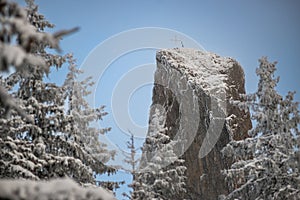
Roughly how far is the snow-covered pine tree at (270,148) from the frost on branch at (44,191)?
339 inches

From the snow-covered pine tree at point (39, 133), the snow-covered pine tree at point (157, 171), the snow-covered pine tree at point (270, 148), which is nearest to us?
the snow-covered pine tree at point (39, 133)

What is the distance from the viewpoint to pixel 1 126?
999cm

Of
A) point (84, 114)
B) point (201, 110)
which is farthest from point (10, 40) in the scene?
point (201, 110)

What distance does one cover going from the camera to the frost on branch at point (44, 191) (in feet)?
9.91

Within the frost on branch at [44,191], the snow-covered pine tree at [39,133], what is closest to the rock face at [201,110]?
the snow-covered pine tree at [39,133]

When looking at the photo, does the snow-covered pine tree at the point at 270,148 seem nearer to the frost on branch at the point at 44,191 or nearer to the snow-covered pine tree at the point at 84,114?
the snow-covered pine tree at the point at 84,114

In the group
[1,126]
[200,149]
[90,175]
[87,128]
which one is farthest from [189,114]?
[1,126]

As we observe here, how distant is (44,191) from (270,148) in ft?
33.3

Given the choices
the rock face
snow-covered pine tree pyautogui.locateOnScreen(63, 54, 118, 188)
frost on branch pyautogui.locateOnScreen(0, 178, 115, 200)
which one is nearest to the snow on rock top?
the rock face

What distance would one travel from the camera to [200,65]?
31.4 m

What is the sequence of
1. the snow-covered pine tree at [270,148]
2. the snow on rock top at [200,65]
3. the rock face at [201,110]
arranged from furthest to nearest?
1. the snow on rock top at [200,65]
2. the rock face at [201,110]
3. the snow-covered pine tree at [270,148]

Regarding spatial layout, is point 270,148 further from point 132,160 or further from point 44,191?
point 44,191

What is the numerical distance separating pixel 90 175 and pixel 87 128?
3476mm

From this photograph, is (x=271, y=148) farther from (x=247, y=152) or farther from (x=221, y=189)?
(x=221, y=189)
